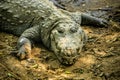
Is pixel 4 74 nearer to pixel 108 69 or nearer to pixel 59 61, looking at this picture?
pixel 59 61

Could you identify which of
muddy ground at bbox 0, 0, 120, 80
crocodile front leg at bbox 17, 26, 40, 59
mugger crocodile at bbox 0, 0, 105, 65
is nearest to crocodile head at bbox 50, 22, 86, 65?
mugger crocodile at bbox 0, 0, 105, 65

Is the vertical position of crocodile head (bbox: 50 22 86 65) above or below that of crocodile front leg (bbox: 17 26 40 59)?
above

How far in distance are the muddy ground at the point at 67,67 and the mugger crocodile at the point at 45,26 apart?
15 centimetres

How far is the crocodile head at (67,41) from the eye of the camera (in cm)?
607

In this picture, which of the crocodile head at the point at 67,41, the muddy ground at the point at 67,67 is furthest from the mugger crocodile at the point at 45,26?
the muddy ground at the point at 67,67

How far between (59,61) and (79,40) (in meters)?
0.65

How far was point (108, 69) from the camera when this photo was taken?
5867 millimetres

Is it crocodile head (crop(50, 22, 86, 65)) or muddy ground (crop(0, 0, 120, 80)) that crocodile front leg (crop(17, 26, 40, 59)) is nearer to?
muddy ground (crop(0, 0, 120, 80))

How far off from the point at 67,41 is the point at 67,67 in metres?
0.52

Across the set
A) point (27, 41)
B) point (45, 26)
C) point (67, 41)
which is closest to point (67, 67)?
point (67, 41)

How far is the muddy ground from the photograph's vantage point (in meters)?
5.67

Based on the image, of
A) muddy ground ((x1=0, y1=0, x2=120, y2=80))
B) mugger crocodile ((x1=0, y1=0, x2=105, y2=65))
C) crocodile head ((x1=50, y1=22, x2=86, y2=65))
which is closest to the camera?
muddy ground ((x1=0, y1=0, x2=120, y2=80))

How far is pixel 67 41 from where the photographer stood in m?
6.30

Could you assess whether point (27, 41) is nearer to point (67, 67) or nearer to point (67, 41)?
point (67, 41)
